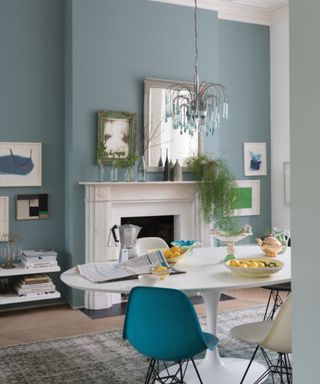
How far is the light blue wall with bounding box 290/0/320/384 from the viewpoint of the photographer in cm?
106

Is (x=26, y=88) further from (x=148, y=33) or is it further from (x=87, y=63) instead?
(x=148, y=33)

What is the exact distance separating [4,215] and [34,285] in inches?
30.2

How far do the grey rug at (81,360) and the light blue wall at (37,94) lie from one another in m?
1.50

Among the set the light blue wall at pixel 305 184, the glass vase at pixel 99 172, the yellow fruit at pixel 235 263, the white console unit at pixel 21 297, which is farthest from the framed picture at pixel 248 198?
the light blue wall at pixel 305 184

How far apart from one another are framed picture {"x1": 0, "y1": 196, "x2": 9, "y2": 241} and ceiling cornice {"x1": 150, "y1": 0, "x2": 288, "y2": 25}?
10.8 feet

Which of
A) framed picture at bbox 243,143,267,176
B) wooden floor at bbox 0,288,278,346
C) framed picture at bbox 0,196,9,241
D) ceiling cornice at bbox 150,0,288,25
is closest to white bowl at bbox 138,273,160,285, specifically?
wooden floor at bbox 0,288,278,346

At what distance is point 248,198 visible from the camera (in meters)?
6.41

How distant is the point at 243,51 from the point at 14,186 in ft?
11.1

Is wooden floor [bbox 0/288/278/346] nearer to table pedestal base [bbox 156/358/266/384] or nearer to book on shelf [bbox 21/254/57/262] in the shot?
book on shelf [bbox 21/254/57/262]

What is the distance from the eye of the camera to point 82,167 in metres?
5.08

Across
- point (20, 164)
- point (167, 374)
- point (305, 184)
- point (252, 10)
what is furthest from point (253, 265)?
point (252, 10)

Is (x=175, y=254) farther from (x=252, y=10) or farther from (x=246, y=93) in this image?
(x=252, y=10)

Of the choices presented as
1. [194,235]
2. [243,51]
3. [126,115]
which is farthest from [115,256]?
[243,51]

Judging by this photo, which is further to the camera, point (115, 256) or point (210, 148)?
point (210, 148)
